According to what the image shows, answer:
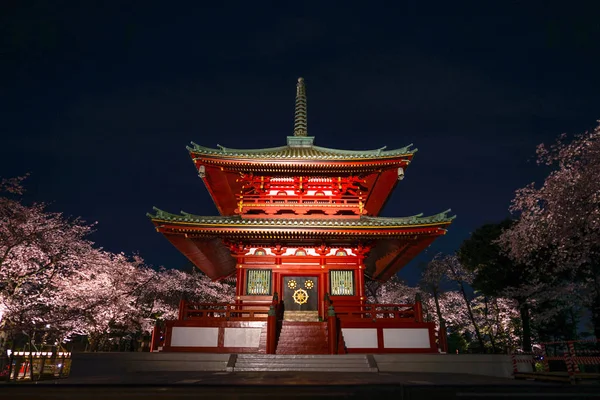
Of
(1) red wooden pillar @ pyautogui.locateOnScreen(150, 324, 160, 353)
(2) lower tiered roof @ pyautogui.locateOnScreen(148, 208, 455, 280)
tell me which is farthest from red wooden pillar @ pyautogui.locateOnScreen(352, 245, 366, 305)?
(1) red wooden pillar @ pyautogui.locateOnScreen(150, 324, 160, 353)

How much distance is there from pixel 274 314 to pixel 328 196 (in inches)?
343

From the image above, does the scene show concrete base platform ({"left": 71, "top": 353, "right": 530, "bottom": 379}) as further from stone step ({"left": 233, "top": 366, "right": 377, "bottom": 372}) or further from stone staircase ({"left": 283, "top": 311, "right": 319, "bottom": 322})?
stone staircase ({"left": 283, "top": 311, "right": 319, "bottom": 322})

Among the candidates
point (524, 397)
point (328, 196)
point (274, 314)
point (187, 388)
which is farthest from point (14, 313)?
point (524, 397)

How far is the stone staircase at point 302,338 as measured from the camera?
17125 millimetres

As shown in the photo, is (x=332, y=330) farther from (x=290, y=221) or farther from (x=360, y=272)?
(x=290, y=221)

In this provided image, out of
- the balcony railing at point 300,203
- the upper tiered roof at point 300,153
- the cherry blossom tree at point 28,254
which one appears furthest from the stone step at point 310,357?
the cherry blossom tree at point 28,254

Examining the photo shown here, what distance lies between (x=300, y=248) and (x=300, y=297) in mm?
2713

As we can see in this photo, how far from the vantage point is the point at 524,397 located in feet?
10.1

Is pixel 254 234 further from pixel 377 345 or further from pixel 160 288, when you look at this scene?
pixel 160 288

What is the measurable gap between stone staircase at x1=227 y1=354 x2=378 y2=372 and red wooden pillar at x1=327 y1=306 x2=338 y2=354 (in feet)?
4.50

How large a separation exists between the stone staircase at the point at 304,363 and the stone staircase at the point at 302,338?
6.14 ft

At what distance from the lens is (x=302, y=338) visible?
691 inches

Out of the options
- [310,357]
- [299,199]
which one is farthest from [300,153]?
[310,357]

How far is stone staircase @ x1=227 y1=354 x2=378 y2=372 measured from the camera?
1467 centimetres
